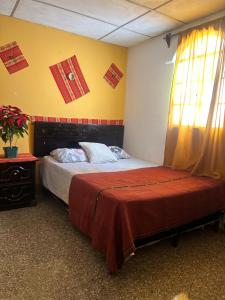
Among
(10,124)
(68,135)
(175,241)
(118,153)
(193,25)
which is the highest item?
(193,25)

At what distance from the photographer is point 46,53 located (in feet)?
10.8

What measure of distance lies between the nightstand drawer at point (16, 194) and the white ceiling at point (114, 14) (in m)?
2.12

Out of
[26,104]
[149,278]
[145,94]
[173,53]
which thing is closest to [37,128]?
[26,104]

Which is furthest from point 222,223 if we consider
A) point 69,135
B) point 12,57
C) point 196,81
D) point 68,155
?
point 12,57

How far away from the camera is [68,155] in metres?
3.15

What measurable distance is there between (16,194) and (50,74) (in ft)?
5.66

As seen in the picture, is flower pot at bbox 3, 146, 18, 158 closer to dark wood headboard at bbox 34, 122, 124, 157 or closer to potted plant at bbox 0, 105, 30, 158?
potted plant at bbox 0, 105, 30, 158

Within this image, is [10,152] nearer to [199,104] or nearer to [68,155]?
[68,155]

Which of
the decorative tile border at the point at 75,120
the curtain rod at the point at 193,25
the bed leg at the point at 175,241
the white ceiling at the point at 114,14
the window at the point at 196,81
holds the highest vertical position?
the white ceiling at the point at 114,14

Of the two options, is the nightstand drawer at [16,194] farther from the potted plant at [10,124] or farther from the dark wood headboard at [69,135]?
the dark wood headboard at [69,135]

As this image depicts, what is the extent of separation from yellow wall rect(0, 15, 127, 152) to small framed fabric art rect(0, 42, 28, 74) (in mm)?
50

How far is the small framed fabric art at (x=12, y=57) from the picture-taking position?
302 centimetres

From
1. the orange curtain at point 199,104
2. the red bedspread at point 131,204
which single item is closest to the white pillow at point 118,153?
the orange curtain at point 199,104

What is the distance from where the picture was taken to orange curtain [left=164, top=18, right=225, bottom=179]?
100 inches
